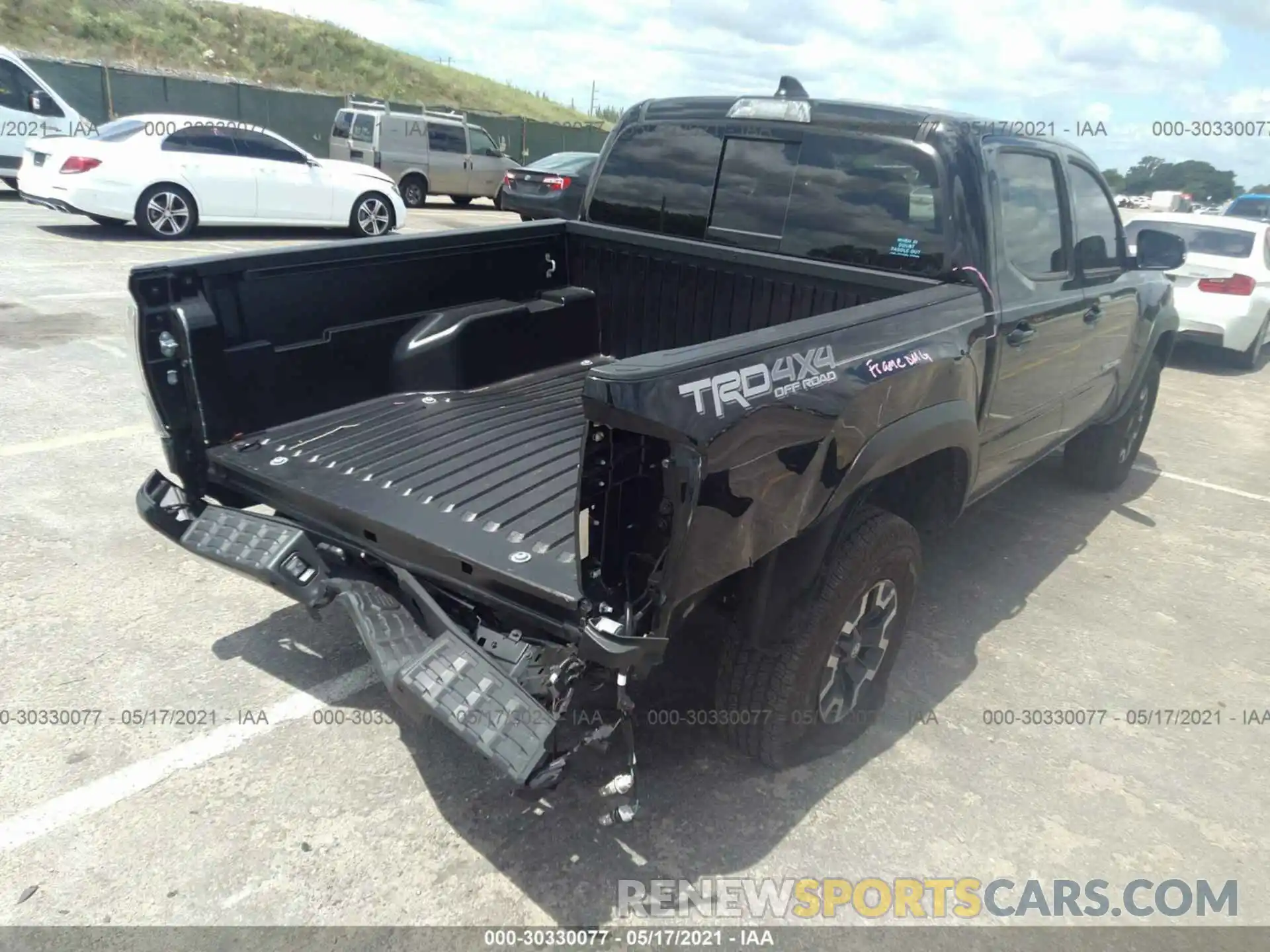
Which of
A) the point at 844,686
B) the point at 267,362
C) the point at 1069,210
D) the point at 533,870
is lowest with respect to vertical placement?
the point at 533,870

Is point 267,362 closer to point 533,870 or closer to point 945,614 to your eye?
point 533,870

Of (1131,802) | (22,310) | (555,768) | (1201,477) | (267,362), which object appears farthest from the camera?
(22,310)

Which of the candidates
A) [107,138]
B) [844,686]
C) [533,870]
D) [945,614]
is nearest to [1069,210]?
[945,614]

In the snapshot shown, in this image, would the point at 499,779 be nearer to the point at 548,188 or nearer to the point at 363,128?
the point at 548,188

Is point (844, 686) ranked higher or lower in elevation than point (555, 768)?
lower

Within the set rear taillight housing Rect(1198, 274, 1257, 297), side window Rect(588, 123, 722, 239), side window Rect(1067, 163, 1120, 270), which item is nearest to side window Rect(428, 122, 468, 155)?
rear taillight housing Rect(1198, 274, 1257, 297)

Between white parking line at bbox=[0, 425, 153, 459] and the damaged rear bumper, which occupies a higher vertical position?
the damaged rear bumper

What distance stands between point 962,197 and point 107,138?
11.5 meters

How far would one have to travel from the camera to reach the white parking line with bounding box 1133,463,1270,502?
608 centimetres

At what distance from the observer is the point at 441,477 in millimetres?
3062

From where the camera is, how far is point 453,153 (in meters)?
19.6

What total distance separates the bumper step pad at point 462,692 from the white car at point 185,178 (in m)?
10.9

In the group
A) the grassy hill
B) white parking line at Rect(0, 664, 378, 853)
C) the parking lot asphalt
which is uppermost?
the grassy hill

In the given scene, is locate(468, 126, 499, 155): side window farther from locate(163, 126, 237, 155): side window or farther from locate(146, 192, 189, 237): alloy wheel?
locate(146, 192, 189, 237): alloy wheel
